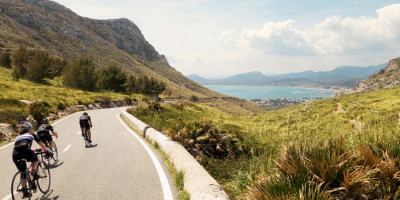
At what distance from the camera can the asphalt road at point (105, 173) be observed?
17.6 feet

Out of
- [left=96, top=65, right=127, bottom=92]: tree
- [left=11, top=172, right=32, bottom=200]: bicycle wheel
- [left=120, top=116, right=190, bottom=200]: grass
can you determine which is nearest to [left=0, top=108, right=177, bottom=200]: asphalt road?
[left=120, top=116, right=190, bottom=200]: grass

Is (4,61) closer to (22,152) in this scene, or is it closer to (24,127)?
(24,127)

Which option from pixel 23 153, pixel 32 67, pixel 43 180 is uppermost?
pixel 32 67

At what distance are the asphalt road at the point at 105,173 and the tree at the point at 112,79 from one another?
51629mm

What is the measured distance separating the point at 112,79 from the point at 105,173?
60.0 metres

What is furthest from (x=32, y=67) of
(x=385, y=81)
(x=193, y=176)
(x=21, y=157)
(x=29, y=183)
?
(x=385, y=81)

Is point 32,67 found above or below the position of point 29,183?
above

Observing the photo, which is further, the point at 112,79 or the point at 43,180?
the point at 112,79

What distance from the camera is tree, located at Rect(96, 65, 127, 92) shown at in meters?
59.5

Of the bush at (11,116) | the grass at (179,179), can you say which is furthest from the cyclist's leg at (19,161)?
the bush at (11,116)

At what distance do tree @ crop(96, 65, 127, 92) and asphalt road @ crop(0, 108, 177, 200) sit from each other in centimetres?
5163

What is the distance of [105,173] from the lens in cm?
680

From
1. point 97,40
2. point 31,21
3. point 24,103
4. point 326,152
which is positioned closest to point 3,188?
point 326,152

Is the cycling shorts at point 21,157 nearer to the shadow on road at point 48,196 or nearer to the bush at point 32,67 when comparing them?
the shadow on road at point 48,196
